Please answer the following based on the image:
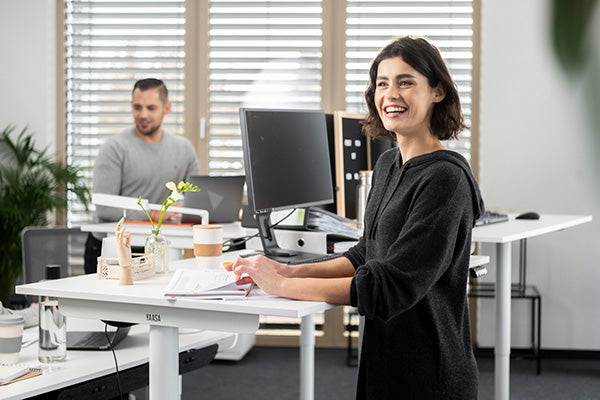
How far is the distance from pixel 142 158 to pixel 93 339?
214 cm

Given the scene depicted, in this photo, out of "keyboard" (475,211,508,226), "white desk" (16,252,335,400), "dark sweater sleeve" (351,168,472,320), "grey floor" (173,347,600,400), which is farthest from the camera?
"grey floor" (173,347,600,400)

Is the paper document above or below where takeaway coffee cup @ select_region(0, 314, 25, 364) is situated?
above

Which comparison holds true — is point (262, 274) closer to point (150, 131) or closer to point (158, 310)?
point (158, 310)

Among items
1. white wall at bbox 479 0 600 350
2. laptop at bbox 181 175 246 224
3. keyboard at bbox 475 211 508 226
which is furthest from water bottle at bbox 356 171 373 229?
white wall at bbox 479 0 600 350

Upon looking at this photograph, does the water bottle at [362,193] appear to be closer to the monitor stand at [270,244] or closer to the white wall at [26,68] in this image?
the monitor stand at [270,244]

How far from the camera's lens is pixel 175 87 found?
4.96m

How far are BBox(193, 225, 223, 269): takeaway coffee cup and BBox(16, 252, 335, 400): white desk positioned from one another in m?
0.20

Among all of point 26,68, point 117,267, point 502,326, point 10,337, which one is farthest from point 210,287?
point 26,68

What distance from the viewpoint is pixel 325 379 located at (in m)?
4.21

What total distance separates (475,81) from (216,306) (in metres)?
3.55

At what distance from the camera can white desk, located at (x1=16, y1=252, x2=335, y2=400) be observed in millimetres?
1666

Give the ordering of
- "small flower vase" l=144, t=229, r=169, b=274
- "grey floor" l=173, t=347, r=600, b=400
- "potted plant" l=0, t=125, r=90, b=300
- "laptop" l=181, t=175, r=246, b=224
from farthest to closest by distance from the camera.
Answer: "potted plant" l=0, t=125, r=90, b=300
"grey floor" l=173, t=347, r=600, b=400
"laptop" l=181, t=175, r=246, b=224
"small flower vase" l=144, t=229, r=169, b=274

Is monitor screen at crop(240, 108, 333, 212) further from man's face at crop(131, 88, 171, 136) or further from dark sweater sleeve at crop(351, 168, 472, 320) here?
man's face at crop(131, 88, 171, 136)

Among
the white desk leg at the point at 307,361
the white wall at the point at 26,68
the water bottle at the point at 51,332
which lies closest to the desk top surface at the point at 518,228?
the white desk leg at the point at 307,361
